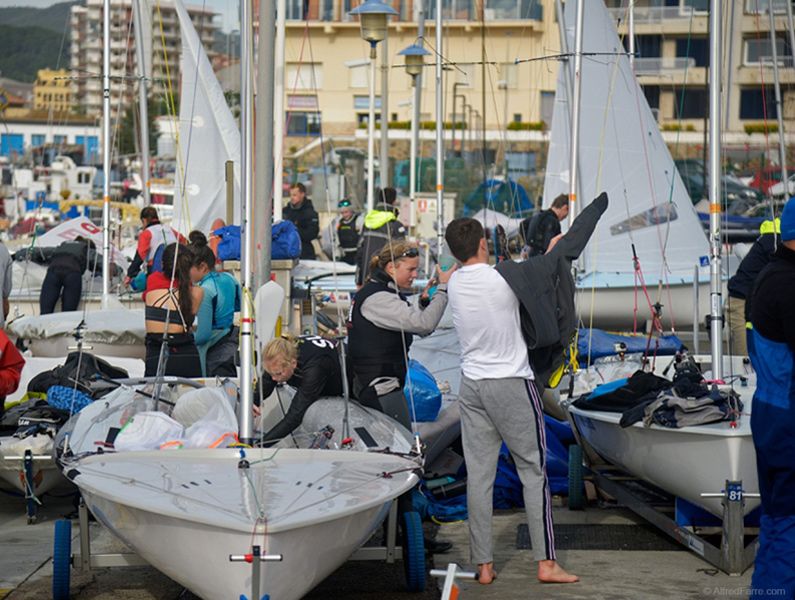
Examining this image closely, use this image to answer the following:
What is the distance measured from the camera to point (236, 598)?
14.5 feet

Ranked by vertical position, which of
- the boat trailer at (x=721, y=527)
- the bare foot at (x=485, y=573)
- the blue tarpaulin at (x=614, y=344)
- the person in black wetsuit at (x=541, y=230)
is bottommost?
the bare foot at (x=485, y=573)

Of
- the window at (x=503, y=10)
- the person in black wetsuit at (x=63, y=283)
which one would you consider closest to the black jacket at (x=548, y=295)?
the person in black wetsuit at (x=63, y=283)

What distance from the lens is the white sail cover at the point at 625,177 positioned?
1439 centimetres

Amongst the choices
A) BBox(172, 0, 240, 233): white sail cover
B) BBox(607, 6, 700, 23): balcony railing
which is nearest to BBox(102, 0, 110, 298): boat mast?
BBox(172, 0, 240, 233): white sail cover

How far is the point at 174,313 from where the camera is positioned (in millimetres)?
7664

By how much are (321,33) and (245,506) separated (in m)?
53.1

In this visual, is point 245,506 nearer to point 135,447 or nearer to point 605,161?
point 135,447

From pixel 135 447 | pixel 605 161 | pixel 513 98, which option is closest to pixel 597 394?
pixel 135 447

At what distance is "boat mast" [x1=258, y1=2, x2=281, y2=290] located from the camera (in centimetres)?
697

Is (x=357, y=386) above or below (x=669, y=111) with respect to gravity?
below

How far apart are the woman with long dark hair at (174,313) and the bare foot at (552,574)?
122 inches

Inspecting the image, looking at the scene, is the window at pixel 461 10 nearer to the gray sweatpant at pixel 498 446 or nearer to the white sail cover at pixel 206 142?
the white sail cover at pixel 206 142

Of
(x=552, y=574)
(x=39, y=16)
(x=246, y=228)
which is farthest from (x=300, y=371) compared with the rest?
(x=39, y=16)

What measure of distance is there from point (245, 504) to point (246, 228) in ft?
4.69
